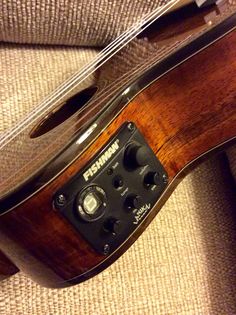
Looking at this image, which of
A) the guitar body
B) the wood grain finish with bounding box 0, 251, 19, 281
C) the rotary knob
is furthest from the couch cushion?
the rotary knob

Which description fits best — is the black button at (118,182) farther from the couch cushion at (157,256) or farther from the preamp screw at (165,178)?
the couch cushion at (157,256)

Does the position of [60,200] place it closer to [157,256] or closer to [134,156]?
[134,156]

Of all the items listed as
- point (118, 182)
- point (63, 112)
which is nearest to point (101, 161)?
point (118, 182)

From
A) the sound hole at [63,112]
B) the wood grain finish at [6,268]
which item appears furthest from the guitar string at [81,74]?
the wood grain finish at [6,268]

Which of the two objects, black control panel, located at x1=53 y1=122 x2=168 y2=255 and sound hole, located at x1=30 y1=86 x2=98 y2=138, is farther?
sound hole, located at x1=30 y1=86 x2=98 y2=138

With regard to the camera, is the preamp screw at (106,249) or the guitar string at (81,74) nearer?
the preamp screw at (106,249)

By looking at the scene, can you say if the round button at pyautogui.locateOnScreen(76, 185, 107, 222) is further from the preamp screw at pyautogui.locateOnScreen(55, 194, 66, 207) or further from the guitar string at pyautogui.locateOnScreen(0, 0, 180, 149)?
the guitar string at pyautogui.locateOnScreen(0, 0, 180, 149)
